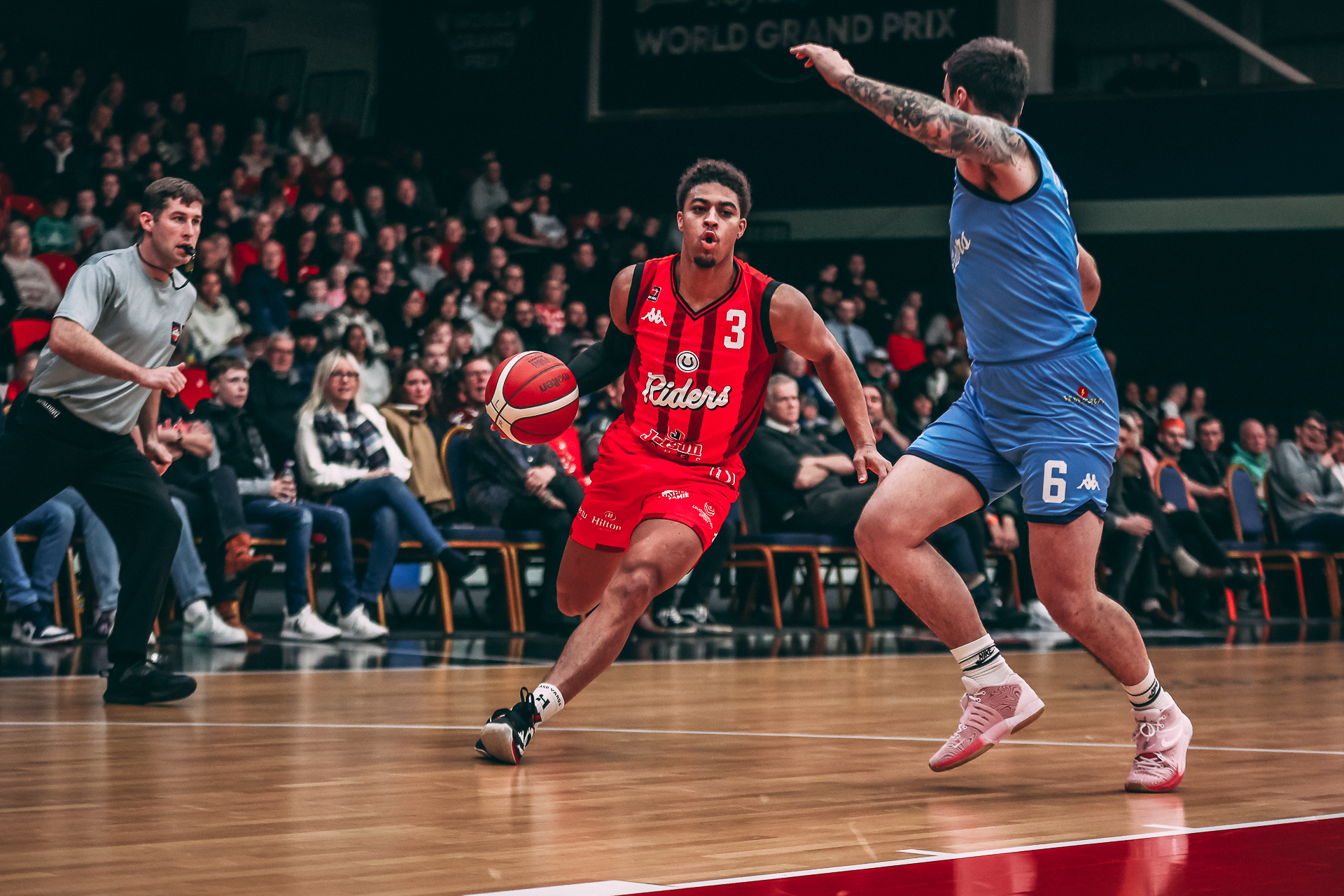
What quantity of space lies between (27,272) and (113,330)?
5.99m

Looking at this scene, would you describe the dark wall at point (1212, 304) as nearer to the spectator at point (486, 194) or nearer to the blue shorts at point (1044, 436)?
the spectator at point (486, 194)

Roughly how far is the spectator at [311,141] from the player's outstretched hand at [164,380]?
1101cm

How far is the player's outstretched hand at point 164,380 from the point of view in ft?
17.1

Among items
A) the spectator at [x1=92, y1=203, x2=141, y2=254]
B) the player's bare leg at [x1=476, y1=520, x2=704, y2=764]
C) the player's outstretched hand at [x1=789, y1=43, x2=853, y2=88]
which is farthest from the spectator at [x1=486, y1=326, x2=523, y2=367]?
the player's outstretched hand at [x1=789, y1=43, x2=853, y2=88]

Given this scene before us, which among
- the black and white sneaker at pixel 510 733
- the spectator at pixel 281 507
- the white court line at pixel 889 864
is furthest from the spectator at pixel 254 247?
the white court line at pixel 889 864

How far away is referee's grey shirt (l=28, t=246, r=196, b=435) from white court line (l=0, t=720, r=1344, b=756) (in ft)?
3.69

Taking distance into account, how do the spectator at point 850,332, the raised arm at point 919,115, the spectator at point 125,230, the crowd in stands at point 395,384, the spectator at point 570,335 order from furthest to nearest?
the spectator at point 850,332 < the spectator at point 570,335 < the spectator at point 125,230 < the crowd in stands at point 395,384 < the raised arm at point 919,115

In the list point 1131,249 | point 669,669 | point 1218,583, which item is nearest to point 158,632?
point 669,669

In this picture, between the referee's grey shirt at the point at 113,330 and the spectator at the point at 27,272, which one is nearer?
the referee's grey shirt at the point at 113,330

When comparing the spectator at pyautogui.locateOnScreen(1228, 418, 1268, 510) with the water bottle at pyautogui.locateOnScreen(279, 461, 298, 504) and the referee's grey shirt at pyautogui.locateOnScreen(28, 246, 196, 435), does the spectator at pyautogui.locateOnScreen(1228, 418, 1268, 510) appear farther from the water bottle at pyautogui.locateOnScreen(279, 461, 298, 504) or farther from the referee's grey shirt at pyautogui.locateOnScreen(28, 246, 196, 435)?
the referee's grey shirt at pyautogui.locateOnScreen(28, 246, 196, 435)

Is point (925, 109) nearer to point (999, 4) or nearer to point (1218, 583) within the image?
point (1218, 583)

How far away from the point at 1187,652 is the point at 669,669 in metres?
3.24

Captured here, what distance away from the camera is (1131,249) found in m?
18.4

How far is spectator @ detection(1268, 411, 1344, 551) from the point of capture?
42.8ft
